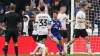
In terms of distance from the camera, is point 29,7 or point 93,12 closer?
point 29,7

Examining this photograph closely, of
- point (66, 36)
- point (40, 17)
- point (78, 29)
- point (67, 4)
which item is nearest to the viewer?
point (40, 17)

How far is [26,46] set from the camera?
85.7 ft

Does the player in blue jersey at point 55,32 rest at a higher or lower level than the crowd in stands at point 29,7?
lower

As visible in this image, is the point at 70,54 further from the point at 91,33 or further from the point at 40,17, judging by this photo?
the point at 40,17

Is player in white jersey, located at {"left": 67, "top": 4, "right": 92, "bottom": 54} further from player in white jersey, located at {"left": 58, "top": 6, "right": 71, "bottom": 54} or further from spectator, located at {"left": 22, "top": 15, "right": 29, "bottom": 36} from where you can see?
spectator, located at {"left": 22, "top": 15, "right": 29, "bottom": 36}

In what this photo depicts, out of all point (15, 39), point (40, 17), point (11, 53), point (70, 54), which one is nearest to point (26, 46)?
point (11, 53)

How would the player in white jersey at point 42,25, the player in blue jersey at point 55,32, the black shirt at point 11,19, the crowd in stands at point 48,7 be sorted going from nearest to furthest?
the player in white jersey at point 42,25 → the black shirt at point 11,19 → the player in blue jersey at point 55,32 → the crowd in stands at point 48,7

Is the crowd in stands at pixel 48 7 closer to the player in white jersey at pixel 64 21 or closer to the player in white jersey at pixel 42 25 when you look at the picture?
the player in white jersey at pixel 64 21

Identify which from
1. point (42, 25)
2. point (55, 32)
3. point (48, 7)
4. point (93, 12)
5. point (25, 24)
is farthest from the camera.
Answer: point (93, 12)

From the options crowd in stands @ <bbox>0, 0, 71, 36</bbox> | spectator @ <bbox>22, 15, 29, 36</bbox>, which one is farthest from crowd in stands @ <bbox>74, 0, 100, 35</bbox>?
spectator @ <bbox>22, 15, 29, 36</bbox>

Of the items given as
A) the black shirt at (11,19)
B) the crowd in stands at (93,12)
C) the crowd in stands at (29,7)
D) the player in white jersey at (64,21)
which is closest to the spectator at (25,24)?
the crowd in stands at (29,7)

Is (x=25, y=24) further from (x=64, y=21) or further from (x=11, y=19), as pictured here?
(x=11, y=19)

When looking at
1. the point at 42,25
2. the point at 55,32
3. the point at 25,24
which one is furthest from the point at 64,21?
the point at 42,25

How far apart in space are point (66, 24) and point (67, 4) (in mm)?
1672
